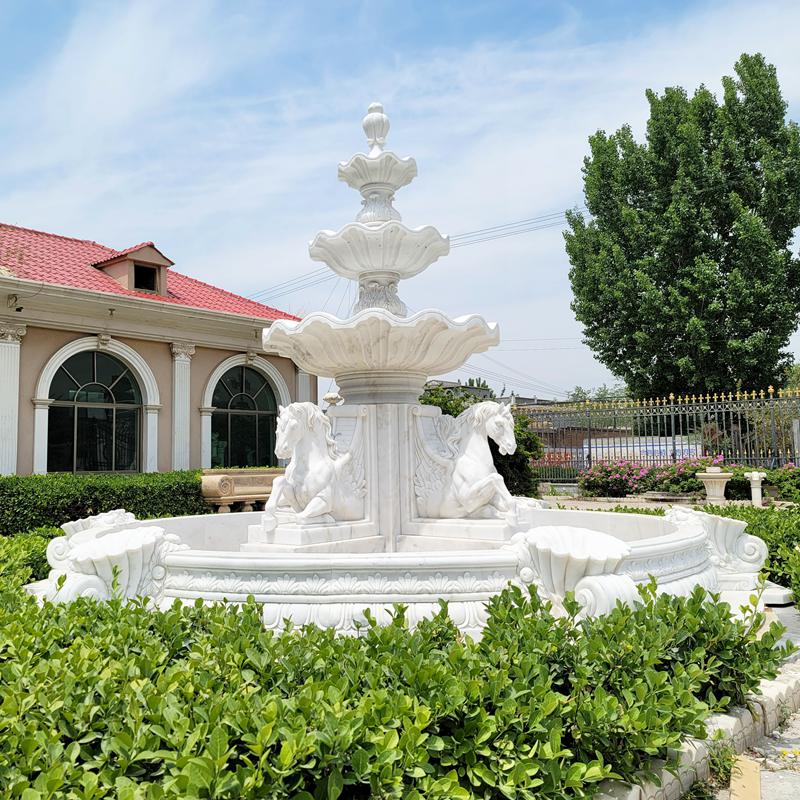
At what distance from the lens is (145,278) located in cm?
1631

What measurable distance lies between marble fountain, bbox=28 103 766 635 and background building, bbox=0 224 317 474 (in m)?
9.00

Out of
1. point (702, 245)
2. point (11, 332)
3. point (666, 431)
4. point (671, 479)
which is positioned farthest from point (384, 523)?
point (702, 245)

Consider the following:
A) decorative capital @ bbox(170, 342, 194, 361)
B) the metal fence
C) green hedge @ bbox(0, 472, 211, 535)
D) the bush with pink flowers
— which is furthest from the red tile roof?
the bush with pink flowers

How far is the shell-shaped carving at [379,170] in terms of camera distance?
655 cm

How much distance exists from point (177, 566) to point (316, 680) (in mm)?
1869

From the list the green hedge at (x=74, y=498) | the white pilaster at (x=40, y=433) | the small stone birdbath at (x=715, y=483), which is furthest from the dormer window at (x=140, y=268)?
the small stone birdbath at (x=715, y=483)

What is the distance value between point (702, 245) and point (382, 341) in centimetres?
1946

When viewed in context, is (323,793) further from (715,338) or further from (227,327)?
(715,338)

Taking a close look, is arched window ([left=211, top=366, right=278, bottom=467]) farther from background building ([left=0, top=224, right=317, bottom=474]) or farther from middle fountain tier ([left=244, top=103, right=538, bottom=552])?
middle fountain tier ([left=244, top=103, right=538, bottom=552])

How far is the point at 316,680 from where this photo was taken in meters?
2.66

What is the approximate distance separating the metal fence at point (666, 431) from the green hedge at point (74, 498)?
1149 cm

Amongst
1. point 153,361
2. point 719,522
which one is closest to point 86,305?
point 153,361

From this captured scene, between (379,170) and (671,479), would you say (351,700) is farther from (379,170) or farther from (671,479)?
(671,479)

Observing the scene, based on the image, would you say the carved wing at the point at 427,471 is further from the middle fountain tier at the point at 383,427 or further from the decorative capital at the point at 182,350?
the decorative capital at the point at 182,350
